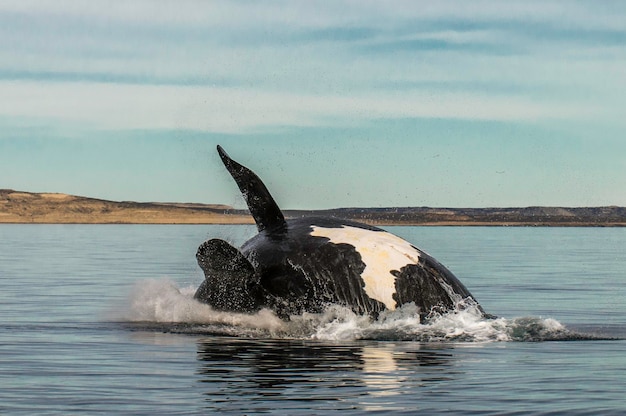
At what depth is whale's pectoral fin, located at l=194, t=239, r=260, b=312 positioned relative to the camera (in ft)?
56.0

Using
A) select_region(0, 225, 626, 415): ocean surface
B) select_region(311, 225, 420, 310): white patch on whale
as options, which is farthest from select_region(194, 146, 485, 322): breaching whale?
select_region(0, 225, 626, 415): ocean surface

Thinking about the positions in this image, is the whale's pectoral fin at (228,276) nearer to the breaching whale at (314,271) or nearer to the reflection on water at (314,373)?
the breaching whale at (314,271)

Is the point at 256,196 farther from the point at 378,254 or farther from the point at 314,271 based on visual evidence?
the point at 378,254

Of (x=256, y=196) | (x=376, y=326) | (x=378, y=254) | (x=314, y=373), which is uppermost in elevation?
(x=256, y=196)

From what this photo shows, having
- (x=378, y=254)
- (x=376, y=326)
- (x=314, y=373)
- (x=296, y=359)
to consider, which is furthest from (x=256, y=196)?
(x=314, y=373)

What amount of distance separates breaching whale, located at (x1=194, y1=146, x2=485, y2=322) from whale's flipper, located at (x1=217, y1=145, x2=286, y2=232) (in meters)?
0.02

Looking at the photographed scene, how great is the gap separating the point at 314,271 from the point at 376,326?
4.30ft

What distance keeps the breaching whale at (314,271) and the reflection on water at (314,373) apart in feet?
2.99

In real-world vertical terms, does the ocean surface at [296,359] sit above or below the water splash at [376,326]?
below

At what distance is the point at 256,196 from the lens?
1845cm

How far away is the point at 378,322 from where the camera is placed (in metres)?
17.3

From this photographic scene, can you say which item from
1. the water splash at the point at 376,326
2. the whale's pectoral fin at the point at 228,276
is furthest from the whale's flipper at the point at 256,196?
the water splash at the point at 376,326

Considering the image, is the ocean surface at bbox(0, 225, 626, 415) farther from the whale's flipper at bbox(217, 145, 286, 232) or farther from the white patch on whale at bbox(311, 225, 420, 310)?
the whale's flipper at bbox(217, 145, 286, 232)

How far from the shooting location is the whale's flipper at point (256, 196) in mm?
18312
